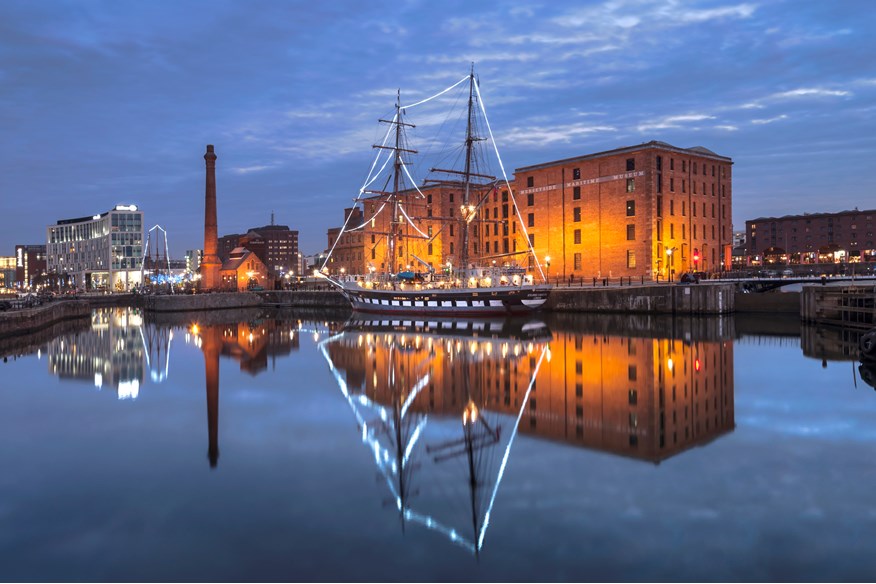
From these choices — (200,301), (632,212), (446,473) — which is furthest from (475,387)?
(200,301)

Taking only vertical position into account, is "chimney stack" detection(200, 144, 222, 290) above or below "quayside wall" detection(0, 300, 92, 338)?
above

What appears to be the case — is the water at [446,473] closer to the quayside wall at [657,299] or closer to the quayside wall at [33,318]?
the quayside wall at [33,318]

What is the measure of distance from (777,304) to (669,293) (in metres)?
8.75

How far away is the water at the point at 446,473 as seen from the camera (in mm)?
8805

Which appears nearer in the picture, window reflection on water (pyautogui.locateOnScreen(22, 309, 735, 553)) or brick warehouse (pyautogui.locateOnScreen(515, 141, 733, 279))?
window reflection on water (pyautogui.locateOnScreen(22, 309, 735, 553))

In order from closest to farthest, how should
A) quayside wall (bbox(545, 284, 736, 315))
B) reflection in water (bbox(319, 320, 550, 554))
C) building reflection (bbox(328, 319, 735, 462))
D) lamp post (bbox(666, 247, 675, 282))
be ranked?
1. reflection in water (bbox(319, 320, 550, 554))
2. building reflection (bbox(328, 319, 735, 462))
3. quayside wall (bbox(545, 284, 736, 315))
4. lamp post (bbox(666, 247, 675, 282))

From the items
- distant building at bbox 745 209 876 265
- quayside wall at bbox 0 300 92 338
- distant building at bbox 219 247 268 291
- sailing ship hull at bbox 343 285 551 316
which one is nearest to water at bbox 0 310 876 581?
quayside wall at bbox 0 300 92 338

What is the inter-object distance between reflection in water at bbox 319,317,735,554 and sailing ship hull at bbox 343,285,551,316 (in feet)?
62.9

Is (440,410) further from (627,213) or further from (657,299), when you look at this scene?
(627,213)

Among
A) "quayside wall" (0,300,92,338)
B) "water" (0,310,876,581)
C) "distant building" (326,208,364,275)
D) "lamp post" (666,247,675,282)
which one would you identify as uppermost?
"distant building" (326,208,364,275)

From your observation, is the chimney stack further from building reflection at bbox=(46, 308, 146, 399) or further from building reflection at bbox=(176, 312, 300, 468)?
building reflection at bbox=(46, 308, 146, 399)

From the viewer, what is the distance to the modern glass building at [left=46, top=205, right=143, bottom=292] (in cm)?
14012

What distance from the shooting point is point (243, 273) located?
104 meters

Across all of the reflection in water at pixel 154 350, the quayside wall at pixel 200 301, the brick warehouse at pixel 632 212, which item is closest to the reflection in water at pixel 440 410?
the reflection in water at pixel 154 350
